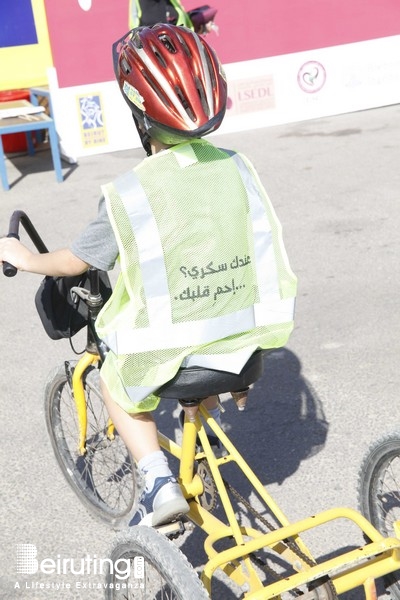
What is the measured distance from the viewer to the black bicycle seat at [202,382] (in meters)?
2.81

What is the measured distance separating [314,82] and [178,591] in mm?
10767

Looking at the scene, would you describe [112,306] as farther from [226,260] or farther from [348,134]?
[348,134]

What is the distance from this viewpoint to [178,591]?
2.48 m

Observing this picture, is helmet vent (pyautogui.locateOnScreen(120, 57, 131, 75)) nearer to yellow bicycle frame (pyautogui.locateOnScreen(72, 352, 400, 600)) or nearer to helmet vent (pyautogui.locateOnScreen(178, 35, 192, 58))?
helmet vent (pyautogui.locateOnScreen(178, 35, 192, 58))

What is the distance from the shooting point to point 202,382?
2816 mm

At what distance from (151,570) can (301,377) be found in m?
2.52

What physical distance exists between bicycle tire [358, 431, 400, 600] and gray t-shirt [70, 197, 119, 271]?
1.09 m

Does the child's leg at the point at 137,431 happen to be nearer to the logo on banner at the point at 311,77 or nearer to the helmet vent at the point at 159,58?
the helmet vent at the point at 159,58

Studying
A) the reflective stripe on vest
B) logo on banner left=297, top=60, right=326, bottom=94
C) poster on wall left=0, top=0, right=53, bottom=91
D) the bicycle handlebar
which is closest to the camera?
the reflective stripe on vest

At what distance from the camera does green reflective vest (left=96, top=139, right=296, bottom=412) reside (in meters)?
2.72

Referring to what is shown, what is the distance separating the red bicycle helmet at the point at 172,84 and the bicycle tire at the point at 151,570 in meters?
1.21

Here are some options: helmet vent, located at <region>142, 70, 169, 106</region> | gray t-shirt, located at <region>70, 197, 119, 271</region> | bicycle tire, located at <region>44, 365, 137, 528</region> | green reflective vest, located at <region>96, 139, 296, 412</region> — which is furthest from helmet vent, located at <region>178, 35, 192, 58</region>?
bicycle tire, located at <region>44, 365, 137, 528</region>

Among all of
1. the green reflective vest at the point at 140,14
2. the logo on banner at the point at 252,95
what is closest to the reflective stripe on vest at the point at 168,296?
the green reflective vest at the point at 140,14

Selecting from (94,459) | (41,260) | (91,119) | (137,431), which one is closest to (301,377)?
(94,459)
